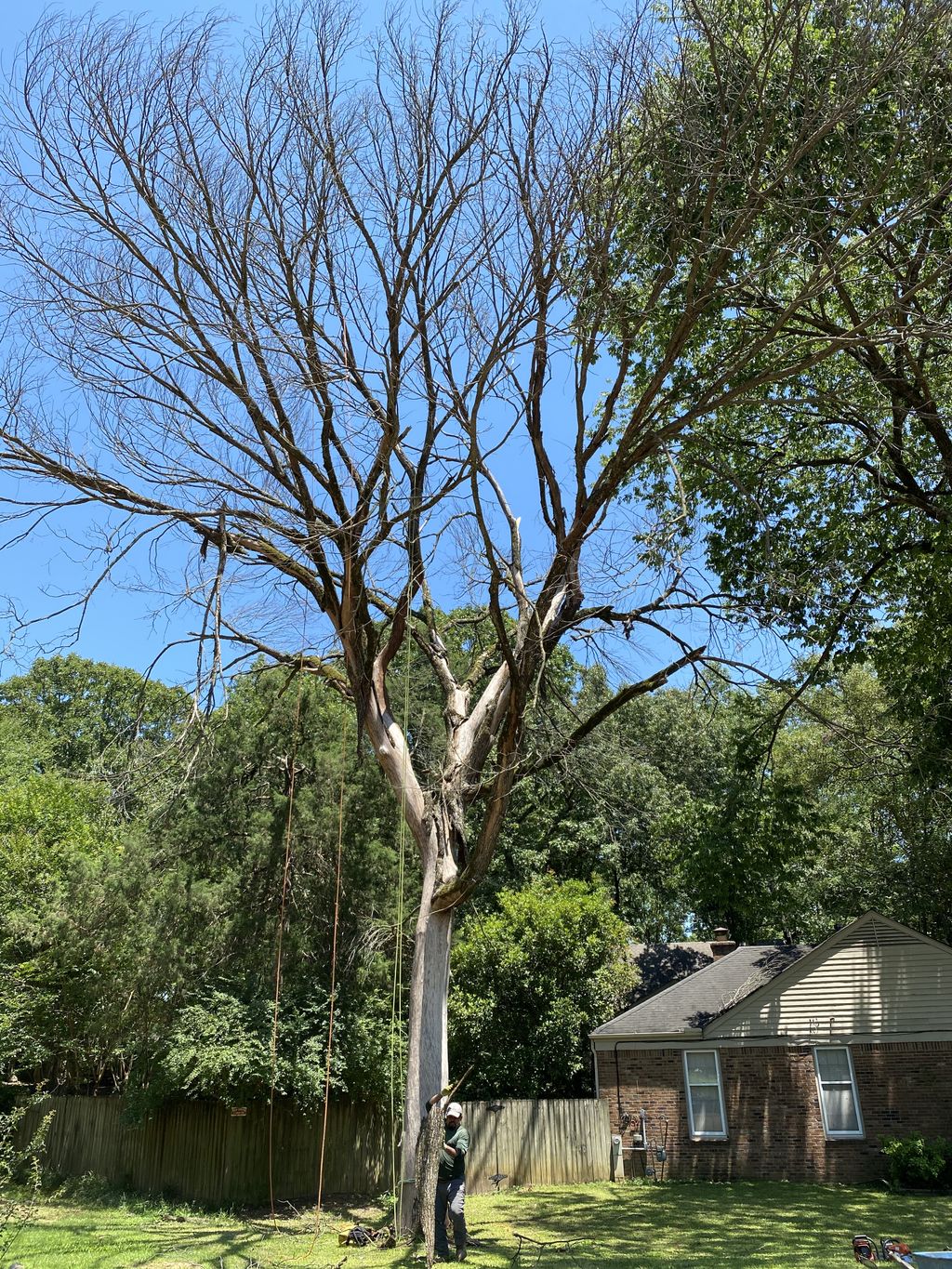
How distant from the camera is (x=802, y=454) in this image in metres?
14.0

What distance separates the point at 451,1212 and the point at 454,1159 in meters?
0.46

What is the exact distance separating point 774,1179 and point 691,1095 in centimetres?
190

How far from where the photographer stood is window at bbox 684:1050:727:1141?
57.6 feet

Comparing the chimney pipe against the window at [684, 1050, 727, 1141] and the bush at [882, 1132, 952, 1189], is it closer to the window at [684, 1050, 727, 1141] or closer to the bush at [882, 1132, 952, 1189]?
the window at [684, 1050, 727, 1141]

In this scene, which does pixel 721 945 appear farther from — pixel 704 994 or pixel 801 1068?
pixel 801 1068

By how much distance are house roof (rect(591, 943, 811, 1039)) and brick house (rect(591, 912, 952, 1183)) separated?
0.18 ft

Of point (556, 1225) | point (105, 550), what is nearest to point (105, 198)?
point (105, 550)

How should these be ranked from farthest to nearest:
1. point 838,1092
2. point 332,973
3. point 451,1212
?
1. point 838,1092
2. point 332,973
3. point 451,1212

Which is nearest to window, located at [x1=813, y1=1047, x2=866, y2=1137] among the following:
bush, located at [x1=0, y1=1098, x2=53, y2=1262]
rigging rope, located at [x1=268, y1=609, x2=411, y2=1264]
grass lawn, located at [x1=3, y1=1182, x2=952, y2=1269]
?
grass lawn, located at [x1=3, y1=1182, x2=952, y2=1269]

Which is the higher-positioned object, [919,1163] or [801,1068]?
[801,1068]

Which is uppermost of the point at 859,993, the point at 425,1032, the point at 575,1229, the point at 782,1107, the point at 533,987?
the point at 533,987

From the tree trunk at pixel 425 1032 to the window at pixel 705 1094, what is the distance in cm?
965

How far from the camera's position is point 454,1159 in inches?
361

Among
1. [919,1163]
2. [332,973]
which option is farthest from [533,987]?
[919,1163]
